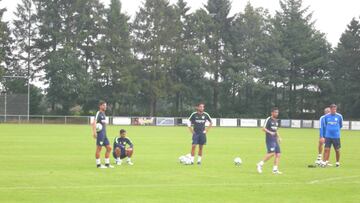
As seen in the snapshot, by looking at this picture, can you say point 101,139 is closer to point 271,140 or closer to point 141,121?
point 271,140

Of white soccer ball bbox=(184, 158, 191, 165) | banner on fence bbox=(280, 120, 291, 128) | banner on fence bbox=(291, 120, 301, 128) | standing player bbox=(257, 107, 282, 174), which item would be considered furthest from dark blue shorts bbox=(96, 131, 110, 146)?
banner on fence bbox=(280, 120, 291, 128)

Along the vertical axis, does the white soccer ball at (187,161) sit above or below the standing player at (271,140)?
below

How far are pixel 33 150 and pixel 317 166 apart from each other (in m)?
12.7

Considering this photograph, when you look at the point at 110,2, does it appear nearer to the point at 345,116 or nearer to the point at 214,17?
the point at 214,17

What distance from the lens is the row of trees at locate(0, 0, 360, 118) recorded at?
83.3 m

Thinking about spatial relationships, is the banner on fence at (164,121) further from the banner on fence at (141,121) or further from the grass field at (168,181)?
the grass field at (168,181)

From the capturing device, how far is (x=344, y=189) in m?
14.3

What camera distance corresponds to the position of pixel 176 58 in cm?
8688

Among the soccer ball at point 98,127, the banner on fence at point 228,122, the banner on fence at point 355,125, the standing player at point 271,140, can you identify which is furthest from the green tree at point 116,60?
the standing player at point 271,140

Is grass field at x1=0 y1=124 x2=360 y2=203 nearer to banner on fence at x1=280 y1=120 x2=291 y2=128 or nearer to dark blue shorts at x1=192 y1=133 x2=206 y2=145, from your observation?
dark blue shorts at x1=192 y1=133 x2=206 y2=145

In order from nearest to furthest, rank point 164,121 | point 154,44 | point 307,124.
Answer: point 307,124 → point 164,121 → point 154,44

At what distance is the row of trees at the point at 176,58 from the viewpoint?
83.3 m

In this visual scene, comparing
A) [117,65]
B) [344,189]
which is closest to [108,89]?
[117,65]

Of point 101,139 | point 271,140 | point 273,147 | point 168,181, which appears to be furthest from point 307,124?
point 168,181
